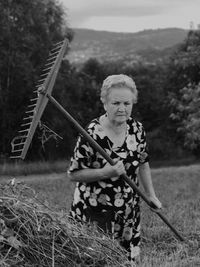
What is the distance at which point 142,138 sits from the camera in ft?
12.6

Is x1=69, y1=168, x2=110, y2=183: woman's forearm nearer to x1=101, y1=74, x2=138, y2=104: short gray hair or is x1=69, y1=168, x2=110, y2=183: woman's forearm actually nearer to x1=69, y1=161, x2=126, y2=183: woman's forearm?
x1=69, y1=161, x2=126, y2=183: woman's forearm

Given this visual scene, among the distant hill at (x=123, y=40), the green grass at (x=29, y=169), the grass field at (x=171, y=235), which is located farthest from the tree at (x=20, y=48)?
the distant hill at (x=123, y=40)

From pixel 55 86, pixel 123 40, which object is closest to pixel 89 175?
pixel 55 86

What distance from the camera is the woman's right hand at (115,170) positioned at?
3520mm

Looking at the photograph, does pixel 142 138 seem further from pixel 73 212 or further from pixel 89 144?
pixel 73 212

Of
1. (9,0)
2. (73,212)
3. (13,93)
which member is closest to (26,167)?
(13,93)

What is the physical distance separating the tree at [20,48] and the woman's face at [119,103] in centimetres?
2549

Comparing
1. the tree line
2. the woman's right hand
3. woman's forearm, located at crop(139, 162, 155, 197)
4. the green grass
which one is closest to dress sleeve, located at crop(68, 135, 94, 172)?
the woman's right hand

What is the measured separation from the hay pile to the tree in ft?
85.5

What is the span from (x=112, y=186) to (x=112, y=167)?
218mm

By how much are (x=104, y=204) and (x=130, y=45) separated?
357 feet

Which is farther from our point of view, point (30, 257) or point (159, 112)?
point (159, 112)

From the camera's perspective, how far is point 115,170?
352 centimetres

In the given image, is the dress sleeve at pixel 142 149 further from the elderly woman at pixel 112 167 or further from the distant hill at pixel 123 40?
the distant hill at pixel 123 40
